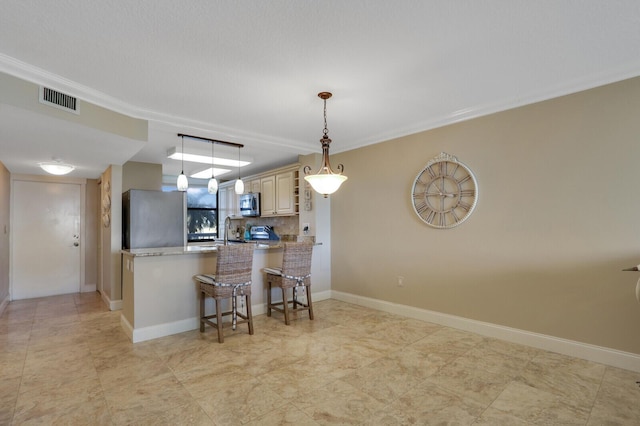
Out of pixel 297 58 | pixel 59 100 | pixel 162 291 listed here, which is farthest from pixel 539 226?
pixel 59 100

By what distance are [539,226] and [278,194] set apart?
4.05 metres

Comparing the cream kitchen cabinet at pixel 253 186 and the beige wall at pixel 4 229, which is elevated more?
the cream kitchen cabinet at pixel 253 186

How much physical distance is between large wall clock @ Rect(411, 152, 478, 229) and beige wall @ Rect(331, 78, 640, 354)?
9 cm

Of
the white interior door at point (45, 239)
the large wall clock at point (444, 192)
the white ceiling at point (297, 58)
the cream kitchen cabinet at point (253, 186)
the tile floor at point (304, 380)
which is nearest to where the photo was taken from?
the white ceiling at point (297, 58)

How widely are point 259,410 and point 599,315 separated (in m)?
2.91

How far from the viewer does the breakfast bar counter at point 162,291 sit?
11.3ft

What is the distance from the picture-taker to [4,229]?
15.7ft

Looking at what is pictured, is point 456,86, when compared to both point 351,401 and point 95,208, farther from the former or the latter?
point 95,208

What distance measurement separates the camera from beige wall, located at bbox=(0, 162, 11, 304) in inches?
181

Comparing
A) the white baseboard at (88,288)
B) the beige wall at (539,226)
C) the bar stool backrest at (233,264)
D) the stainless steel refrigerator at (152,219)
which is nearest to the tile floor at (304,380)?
the beige wall at (539,226)

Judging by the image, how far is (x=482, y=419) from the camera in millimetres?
2033

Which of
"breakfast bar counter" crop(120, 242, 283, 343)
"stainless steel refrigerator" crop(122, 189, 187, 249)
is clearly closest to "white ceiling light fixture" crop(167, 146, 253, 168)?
"stainless steel refrigerator" crop(122, 189, 187, 249)

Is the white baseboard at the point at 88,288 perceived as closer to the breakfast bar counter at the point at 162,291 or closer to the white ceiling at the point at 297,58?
the breakfast bar counter at the point at 162,291

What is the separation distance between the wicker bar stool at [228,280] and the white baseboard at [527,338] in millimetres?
1975
